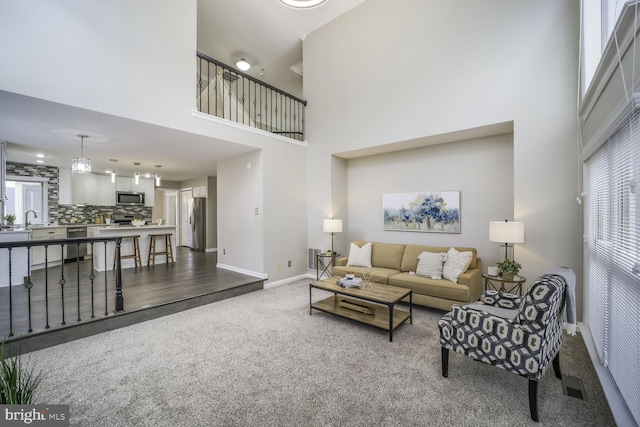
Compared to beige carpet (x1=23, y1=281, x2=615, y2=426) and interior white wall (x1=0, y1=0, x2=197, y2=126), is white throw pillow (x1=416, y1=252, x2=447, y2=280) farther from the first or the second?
interior white wall (x1=0, y1=0, x2=197, y2=126)

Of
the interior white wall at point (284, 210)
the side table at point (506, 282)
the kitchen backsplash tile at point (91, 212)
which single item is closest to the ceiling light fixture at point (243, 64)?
the interior white wall at point (284, 210)

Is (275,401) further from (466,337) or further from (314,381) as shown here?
(466,337)

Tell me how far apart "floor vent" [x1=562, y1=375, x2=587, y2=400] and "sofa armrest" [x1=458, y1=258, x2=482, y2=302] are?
1.30m

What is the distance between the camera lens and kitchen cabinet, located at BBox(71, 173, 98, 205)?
722 centimetres

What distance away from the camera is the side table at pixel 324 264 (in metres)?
5.28

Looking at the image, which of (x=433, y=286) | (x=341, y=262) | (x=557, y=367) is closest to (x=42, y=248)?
(x=341, y=262)

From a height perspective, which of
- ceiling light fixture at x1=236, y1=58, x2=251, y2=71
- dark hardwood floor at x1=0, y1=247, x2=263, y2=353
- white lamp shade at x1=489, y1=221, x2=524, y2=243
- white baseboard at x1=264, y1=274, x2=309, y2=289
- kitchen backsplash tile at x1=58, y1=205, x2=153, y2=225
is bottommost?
white baseboard at x1=264, y1=274, x2=309, y2=289

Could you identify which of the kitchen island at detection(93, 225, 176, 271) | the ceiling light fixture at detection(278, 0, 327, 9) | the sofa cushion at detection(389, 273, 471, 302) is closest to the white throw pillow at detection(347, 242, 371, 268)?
the sofa cushion at detection(389, 273, 471, 302)

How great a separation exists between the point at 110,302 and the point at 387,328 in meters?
3.61

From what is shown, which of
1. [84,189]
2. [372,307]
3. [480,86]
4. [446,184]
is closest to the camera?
[372,307]

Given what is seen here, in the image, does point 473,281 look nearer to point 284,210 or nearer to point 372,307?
point 372,307

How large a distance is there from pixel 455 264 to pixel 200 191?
25.9 ft

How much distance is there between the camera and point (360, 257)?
4867 millimetres

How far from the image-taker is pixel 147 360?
257 centimetres
